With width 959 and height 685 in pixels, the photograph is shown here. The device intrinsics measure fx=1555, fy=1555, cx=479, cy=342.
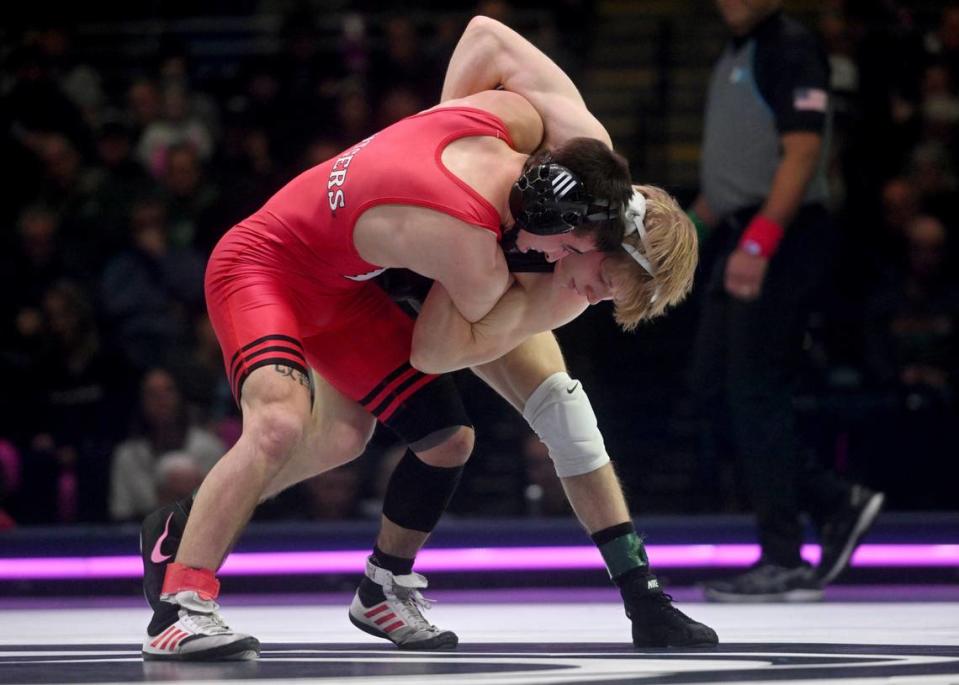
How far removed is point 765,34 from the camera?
4.23 metres

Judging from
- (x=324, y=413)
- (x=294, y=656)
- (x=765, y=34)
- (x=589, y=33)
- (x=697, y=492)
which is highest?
(x=589, y=33)

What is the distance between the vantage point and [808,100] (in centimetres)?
412

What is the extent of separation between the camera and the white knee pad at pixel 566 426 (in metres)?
3.06

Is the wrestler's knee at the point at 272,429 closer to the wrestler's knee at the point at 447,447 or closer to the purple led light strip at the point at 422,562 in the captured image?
the wrestler's knee at the point at 447,447

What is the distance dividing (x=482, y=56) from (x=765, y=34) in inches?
52.7

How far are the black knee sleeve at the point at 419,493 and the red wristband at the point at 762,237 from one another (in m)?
1.21

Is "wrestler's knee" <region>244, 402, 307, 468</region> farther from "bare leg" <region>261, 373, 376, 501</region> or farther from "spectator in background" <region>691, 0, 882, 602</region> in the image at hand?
"spectator in background" <region>691, 0, 882, 602</region>

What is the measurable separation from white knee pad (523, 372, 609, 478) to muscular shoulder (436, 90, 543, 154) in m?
0.47

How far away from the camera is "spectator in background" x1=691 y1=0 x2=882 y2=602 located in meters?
4.04

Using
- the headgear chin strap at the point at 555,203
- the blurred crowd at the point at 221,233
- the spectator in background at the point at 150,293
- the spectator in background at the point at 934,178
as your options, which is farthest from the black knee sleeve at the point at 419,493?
A: the spectator in background at the point at 934,178

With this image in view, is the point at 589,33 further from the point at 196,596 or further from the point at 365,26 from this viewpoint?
the point at 196,596

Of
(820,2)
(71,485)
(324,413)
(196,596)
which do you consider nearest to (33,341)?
(71,485)

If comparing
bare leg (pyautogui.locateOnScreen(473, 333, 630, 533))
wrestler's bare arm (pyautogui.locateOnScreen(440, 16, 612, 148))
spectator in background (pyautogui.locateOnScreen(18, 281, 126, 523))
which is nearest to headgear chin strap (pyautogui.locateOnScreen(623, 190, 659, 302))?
wrestler's bare arm (pyautogui.locateOnScreen(440, 16, 612, 148))

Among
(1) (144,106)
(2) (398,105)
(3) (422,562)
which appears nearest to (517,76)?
(3) (422,562)
